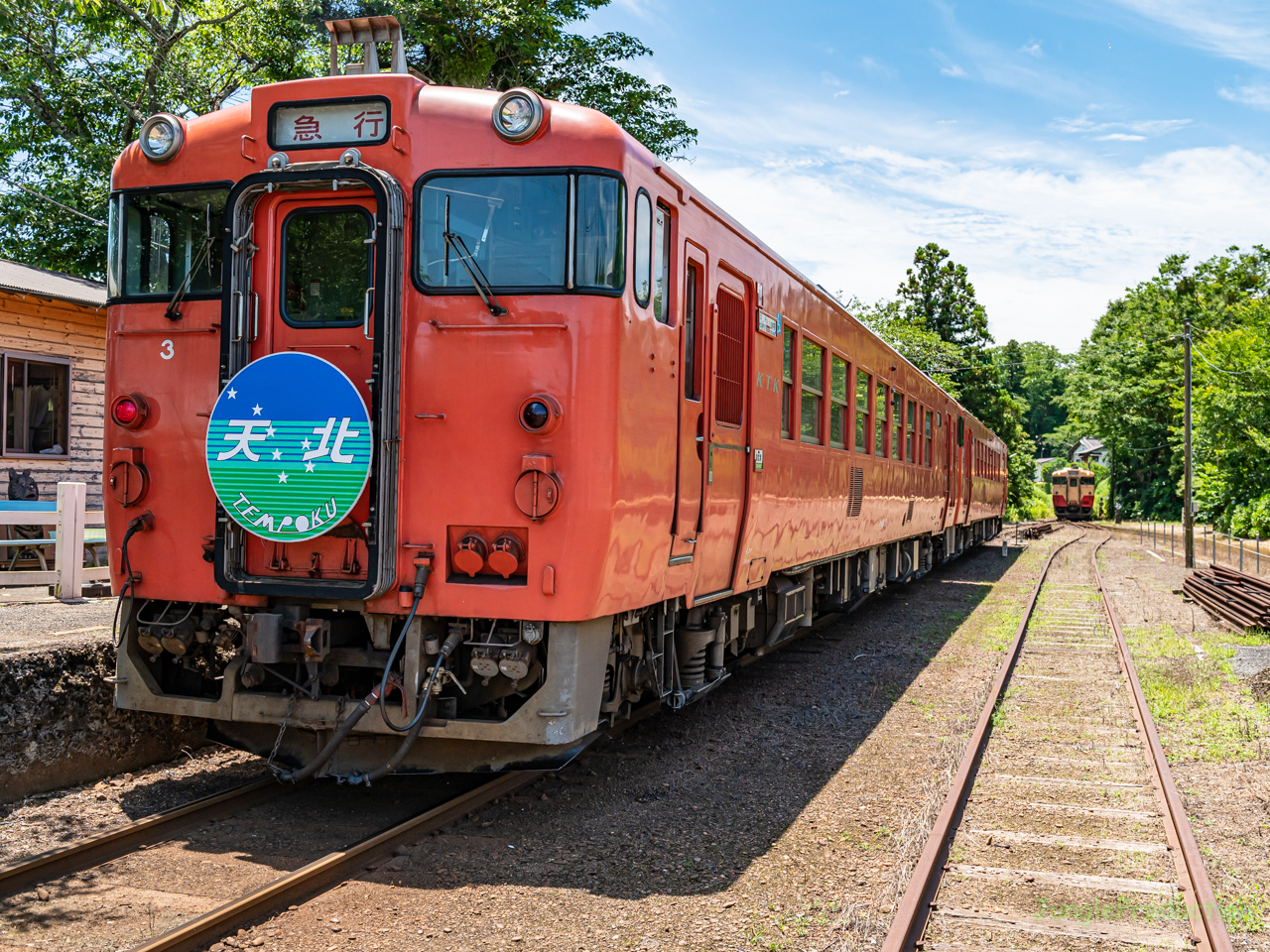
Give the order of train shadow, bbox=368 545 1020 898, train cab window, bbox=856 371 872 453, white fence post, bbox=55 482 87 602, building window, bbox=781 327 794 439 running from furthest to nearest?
train cab window, bbox=856 371 872 453 < white fence post, bbox=55 482 87 602 < building window, bbox=781 327 794 439 < train shadow, bbox=368 545 1020 898

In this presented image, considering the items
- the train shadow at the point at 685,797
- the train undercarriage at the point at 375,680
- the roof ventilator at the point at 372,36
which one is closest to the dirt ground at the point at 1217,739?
the train shadow at the point at 685,797

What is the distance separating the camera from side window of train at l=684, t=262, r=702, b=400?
6.02 metres

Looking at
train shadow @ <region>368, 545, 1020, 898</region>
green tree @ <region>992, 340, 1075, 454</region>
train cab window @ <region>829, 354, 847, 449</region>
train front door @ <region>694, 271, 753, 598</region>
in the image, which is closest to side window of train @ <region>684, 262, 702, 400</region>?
train front door @ <region>694, 271, 753, 598</region>

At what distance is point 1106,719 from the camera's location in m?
8.04

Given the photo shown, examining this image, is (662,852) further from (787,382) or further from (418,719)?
(787,382)

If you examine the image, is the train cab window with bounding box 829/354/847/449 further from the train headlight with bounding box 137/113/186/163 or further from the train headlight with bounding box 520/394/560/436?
the train headlight with bounding box 137/113/186/163

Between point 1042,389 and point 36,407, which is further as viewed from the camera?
point 1042,389

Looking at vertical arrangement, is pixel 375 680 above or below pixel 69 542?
below

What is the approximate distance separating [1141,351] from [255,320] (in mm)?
55623

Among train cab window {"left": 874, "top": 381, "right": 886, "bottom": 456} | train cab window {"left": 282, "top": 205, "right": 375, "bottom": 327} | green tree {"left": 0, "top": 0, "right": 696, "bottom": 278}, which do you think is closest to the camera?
train cab window {"left": 282, "top": 205, "right": 375, "bottom": 327}

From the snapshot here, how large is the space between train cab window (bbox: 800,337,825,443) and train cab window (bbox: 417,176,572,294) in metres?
3.88

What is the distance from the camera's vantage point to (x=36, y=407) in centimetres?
1262

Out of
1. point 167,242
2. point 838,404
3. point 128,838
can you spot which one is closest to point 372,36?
point 167,242

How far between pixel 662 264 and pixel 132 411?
8.97ft
